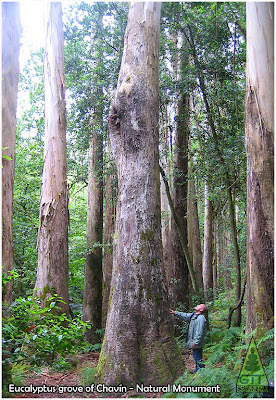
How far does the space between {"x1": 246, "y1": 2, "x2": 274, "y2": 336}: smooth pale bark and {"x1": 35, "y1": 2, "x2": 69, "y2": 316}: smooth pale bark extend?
17.1 feet

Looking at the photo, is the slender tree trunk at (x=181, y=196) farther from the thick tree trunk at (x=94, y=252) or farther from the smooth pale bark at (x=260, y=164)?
the smooth pale bark at (x=260, y=164)

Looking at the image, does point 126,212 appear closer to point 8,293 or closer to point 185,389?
point 8,293

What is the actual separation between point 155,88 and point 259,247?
379 cm

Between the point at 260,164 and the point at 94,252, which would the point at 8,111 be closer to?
the point at 260,164

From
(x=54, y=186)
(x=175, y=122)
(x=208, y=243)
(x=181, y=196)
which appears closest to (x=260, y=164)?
(x=54, y=186)

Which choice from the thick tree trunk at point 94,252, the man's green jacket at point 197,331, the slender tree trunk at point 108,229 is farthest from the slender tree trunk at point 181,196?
the man's green jacket at point 197,331

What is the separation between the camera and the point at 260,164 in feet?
18.7

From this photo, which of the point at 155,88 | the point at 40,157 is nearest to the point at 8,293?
the point at 155,88

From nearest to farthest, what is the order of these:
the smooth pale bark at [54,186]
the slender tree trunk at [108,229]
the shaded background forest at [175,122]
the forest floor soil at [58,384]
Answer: the forest floor soil at [58,384], the smooth pale bark at [54,186], the shaded background forest at [175,122], the slender tree trunk at [108,229]

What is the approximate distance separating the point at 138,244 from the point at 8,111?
130 inches

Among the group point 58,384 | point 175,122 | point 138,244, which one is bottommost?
point 58,384

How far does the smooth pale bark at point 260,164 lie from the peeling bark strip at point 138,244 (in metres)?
1.48

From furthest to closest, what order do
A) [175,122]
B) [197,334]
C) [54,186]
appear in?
1. [175,122]
2. [54,186]
3. [197,334]

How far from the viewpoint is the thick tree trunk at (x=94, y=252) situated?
13.1 meters
